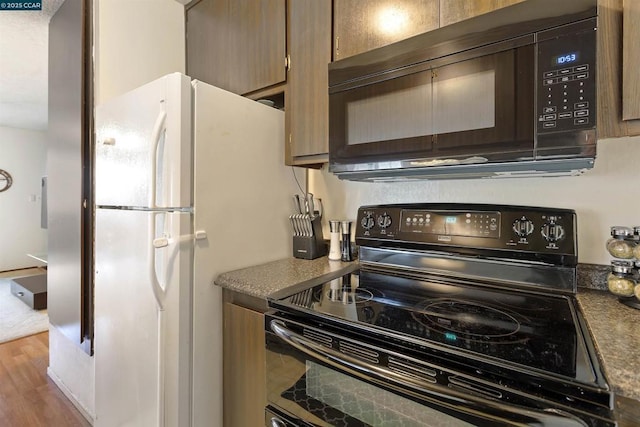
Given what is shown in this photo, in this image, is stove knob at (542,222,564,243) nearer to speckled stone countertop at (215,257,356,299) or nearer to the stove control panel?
the stove control panel

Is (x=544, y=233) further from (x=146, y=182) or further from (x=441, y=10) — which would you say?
(x=146, y=182)

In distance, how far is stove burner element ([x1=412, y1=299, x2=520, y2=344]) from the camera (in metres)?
0.77

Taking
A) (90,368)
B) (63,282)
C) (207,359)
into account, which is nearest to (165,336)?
(207,359)

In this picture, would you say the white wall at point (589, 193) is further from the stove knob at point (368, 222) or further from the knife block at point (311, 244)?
the knife block at point (311, 244)

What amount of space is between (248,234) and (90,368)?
1.42 meters

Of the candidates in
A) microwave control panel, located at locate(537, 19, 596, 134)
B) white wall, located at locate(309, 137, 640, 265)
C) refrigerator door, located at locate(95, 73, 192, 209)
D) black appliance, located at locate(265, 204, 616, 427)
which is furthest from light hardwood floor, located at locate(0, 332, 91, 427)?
microwave control panel, located at locate(537, 19, 596, 134)

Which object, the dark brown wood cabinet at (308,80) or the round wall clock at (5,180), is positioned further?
the round wall clock at (5,180)

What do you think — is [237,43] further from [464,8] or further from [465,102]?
[465,102]

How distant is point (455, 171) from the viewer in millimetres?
1101

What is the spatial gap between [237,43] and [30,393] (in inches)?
107

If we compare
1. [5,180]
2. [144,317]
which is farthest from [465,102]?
[5,180]

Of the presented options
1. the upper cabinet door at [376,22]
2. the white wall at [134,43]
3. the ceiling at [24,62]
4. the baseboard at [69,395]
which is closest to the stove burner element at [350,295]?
the upper cabinet door at [376,22]

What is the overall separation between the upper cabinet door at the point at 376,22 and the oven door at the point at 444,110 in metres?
0.17

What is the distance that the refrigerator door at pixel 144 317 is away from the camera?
1.16 metres
